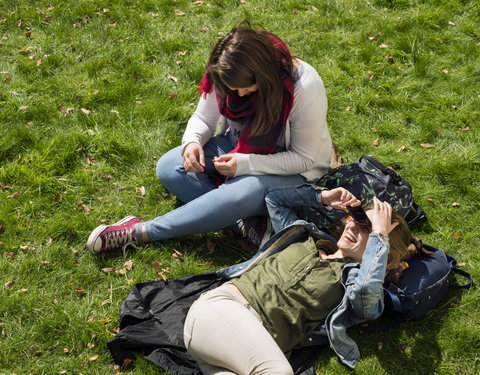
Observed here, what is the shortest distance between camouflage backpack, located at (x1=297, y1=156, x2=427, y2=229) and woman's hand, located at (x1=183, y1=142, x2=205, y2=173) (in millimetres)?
921

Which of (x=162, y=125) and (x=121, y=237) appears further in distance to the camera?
(x=162, y=125)

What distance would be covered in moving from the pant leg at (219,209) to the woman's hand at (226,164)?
0.08m

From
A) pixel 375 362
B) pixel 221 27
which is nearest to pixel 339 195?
pixel 375 362

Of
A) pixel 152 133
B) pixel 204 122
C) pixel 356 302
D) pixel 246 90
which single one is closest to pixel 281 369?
pixel 356 302

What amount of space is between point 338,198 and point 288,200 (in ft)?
1.34

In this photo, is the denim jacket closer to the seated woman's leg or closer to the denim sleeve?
the denim sleeve

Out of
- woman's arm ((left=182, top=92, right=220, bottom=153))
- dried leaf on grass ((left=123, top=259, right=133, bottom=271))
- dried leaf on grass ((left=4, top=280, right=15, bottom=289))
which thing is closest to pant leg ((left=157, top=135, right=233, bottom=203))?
woman's arm ((left=182, top=92, right=220, bottom=153))

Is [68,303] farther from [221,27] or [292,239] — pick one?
[221,27]

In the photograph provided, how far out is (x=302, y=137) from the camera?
4770 mm

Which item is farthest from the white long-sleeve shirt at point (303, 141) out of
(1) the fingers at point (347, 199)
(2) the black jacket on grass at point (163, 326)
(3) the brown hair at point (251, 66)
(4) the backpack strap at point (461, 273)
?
(4) the backpack strap at point (461, 273)

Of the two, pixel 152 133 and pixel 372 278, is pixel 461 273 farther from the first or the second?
pixel 152 133

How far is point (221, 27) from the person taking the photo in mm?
7809

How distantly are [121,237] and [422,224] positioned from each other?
2.59m

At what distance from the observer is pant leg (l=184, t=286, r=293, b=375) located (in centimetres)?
349
